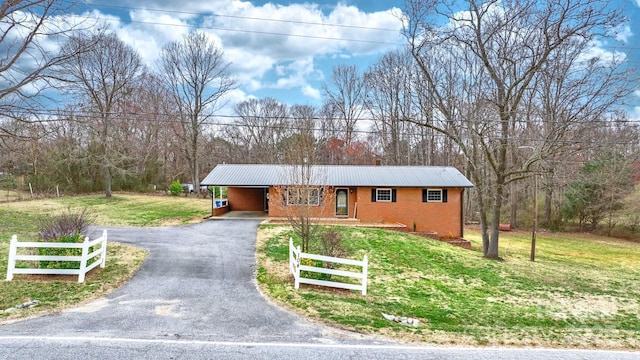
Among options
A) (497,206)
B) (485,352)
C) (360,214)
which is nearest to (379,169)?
(360,214)

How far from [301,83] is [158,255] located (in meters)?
21.6

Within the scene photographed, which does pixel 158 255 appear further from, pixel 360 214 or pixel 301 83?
pixel 301 83

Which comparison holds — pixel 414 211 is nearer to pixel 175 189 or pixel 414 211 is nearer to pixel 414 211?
pixel 414 211

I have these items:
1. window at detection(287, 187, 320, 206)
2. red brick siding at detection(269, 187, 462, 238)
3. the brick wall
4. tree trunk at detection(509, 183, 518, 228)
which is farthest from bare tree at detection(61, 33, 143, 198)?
tree trunk at detection(509, 183, 518, 228)

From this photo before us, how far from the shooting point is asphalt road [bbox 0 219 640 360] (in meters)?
5.42

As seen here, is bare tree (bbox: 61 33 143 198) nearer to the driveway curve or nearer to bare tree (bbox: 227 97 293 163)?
bare tree (bbox: 227 97 293 163)

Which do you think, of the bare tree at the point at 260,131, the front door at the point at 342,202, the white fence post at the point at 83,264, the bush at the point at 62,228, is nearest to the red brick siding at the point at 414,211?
the front door at the point at 342,202

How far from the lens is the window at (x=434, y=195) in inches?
826

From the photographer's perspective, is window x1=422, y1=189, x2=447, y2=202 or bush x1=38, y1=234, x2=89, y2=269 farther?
window x1=422, y1=189, x2=447, y2=202

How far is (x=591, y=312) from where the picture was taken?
9.06 metres

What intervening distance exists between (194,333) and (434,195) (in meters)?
17.2

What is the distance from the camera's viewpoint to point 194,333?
617 centimetres

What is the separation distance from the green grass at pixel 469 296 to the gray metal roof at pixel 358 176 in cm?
475

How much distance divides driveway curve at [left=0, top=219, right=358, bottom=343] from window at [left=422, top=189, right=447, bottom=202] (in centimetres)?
1191
